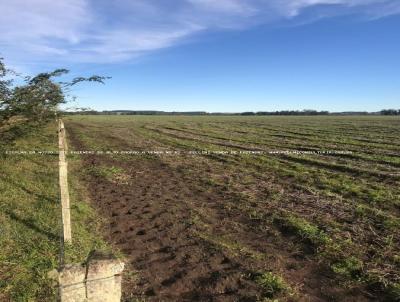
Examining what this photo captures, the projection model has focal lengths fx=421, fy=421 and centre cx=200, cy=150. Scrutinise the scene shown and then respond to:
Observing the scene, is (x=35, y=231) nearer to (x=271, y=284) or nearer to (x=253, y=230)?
(x=253, y=230)

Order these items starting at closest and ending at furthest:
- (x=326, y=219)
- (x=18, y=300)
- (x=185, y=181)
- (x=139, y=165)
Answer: (x=18, y=300)
(x=326, y=219)
(x=185, y=181)
(x=139, y=165)

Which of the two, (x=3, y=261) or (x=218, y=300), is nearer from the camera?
(x=218, y=300)

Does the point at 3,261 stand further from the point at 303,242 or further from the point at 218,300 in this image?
the point at 303,242

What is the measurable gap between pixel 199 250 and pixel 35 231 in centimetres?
373

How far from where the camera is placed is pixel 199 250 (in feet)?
28.5

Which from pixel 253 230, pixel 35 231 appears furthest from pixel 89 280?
pixel 253 230

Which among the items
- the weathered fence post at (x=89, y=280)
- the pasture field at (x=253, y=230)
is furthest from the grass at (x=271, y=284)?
the weathered fence post at (x=89, y=280)

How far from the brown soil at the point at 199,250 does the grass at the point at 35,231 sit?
2.19 feet

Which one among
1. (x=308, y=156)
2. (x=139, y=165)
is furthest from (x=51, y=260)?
(x=308, y=156)

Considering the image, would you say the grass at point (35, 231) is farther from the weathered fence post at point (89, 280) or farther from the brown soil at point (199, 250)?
the weathered fence post at point (89, 280)

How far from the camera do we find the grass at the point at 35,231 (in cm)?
688

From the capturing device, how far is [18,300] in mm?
6332

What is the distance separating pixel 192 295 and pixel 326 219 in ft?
17.3

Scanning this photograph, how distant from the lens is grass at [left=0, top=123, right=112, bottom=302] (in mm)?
6883
